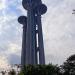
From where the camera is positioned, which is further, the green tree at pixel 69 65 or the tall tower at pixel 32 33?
the tall tower at pixel 32 33

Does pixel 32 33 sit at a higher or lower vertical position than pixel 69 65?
higher

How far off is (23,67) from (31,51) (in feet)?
250

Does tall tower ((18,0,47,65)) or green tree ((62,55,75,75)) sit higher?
tall tower ((18,0,47,65))

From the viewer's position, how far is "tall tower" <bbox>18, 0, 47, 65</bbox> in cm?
14739

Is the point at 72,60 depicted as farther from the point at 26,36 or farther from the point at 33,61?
the point at 26,36

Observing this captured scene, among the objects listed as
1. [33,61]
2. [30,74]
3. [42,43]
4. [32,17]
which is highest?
[32,17]

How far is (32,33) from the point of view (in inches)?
6088

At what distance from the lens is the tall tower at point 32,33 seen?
147387 mm

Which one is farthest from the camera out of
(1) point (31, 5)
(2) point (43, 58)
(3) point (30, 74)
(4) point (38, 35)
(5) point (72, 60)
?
(1) point (31, 5)

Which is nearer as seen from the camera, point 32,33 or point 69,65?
point 69,65

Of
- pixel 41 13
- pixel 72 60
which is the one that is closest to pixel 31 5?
pixel 41 13

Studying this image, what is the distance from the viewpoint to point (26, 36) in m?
159

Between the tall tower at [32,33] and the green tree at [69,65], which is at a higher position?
the tall tower at [32,33]

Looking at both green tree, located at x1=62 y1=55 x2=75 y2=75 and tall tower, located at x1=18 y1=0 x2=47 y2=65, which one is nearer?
green tree, located at x1=62 y1=55 x2=75 y2=75
